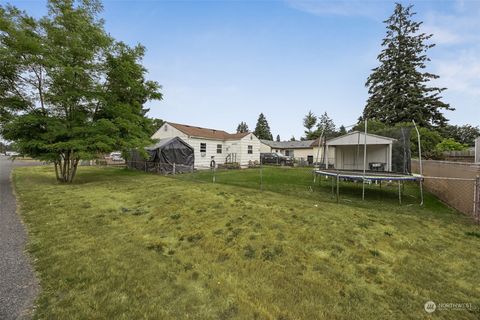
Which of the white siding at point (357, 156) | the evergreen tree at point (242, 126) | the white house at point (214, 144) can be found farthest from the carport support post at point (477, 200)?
the evergreen tree at point (242, 126)

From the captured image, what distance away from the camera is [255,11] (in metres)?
11.8

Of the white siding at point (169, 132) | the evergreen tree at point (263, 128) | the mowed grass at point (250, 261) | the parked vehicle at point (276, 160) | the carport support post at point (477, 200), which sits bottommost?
the mowed grass at point (250, 261)

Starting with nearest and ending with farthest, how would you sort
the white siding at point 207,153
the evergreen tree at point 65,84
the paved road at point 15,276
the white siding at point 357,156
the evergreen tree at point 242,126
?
the paved road at point 15,276
the evergreen tree at point 65,84
the white siding at point 357,156
the white siding at point 207,153
the evergreen tree at point 242,126

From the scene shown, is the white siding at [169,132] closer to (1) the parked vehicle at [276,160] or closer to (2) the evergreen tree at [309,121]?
(1) the parked vehicle at [276,160]

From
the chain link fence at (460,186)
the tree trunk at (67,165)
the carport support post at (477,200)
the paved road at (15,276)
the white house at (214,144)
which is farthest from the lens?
the white house at (214,144)

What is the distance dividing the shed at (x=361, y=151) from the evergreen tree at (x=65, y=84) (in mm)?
12002

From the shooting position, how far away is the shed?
12.4 metres

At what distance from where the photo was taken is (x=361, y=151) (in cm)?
1400

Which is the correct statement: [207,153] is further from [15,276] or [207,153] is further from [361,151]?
[15,276]

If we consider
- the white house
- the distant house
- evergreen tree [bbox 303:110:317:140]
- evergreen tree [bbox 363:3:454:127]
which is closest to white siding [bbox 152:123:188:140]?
the white house

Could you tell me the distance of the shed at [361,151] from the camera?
12362 mm

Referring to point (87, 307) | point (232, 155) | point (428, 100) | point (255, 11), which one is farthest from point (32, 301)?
point (428, 100)

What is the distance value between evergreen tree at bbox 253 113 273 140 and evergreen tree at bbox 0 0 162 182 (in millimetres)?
51744

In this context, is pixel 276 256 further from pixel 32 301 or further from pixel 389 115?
pixel 389 115
